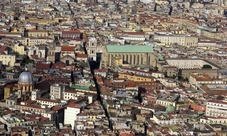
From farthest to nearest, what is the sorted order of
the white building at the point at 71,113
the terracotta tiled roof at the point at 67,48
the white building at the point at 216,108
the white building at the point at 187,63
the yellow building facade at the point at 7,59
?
the white building at the point at 187,63
the terracotta tiled roof at the point at 67,48
the yellow building facade at the point at 7,59
the white building at the point at 216,108
the white building at the point at 71,113

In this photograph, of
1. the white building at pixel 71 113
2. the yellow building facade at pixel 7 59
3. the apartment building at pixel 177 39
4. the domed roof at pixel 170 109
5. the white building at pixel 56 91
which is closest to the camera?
the white building at pixel 71 113

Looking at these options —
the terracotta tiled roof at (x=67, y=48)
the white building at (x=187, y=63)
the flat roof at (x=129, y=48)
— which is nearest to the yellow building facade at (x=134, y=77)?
the flat roof at (x=129, y=48)

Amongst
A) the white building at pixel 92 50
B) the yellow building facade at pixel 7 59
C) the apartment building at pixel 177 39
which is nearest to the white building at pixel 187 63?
the white building at pixel 92 50

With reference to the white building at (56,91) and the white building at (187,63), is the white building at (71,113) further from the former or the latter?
the white building at (187,63)

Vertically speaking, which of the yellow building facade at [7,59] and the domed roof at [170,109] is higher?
the domed roof at [170,109]

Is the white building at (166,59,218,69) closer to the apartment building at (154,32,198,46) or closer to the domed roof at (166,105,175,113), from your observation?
the apartment building at (154,32,198,46)

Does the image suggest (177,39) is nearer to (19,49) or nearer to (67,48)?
(67,48)

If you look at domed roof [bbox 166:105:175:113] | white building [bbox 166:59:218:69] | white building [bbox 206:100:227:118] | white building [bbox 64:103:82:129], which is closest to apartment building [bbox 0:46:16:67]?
white building [bbox 166:59:218:69]

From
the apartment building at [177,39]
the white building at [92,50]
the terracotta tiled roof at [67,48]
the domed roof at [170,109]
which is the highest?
the domed roof at [170,109]

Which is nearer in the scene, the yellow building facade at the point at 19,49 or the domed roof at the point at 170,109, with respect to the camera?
the domed roof at the point at 170,109

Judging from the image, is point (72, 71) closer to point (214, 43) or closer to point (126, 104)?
point (126, 104)
